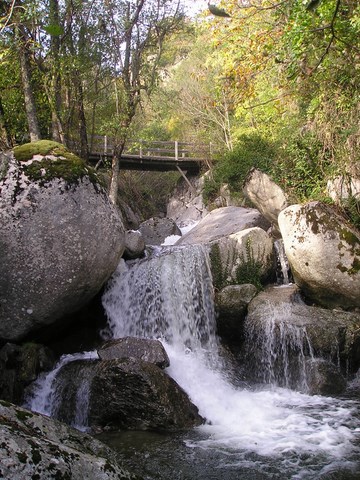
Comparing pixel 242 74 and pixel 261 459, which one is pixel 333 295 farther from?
pixel 242 74

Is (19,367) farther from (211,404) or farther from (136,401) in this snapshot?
(211,404)

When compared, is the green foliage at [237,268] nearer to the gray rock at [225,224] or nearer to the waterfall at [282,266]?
the waterfall at [282,266]

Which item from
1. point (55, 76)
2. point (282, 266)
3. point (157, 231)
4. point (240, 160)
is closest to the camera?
point (282, 266)

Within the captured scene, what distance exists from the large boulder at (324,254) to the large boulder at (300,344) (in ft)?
1.62

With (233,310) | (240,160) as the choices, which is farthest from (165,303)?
(240,160)

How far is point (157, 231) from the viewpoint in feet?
46.6

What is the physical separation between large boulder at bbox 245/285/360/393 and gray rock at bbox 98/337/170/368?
6.39 ft

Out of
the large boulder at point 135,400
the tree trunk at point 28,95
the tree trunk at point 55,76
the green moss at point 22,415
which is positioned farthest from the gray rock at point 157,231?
the green moss at point 22,415

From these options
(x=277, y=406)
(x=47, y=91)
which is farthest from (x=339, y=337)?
(x=47, y=91)

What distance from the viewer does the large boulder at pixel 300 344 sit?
6926mm

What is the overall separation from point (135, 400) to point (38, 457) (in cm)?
374

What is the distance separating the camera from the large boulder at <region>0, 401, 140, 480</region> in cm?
190

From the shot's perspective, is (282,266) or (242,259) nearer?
(242,259)

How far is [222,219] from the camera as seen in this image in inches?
453
